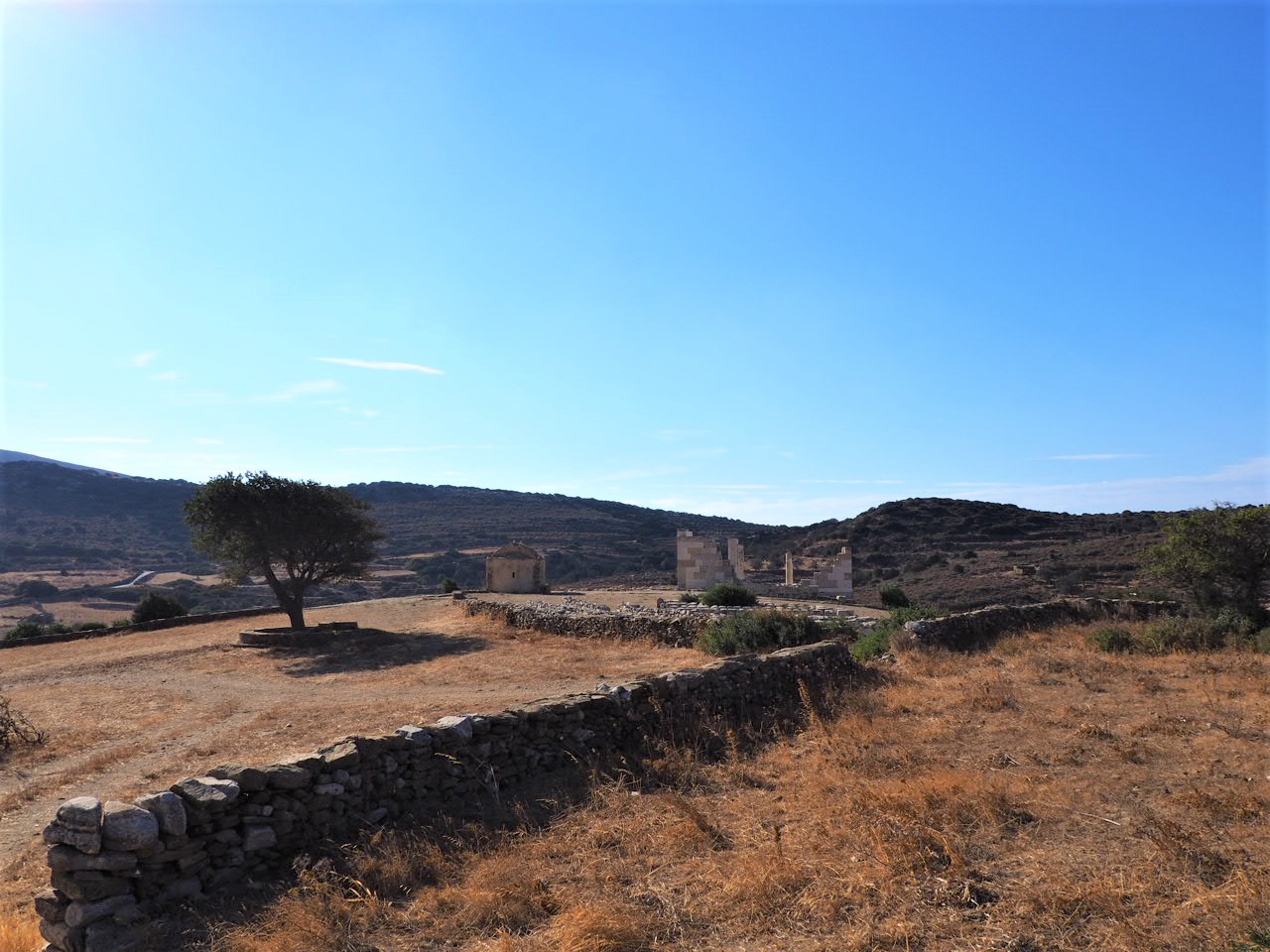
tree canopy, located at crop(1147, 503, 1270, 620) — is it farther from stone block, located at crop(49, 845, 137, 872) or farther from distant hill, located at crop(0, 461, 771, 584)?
distant hill, located at crop(0, 461, 771, 584)

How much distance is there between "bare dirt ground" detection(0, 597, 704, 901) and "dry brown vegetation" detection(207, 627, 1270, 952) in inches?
146

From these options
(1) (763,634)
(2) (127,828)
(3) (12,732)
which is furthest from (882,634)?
(3) (12,732)

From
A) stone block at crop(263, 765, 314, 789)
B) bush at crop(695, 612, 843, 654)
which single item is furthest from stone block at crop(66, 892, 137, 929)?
bush at crop(695, 612, 843, 654)

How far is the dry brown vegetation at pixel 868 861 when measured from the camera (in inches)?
183

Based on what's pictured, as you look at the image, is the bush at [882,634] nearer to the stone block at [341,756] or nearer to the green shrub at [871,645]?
the green shrub at [871,645]

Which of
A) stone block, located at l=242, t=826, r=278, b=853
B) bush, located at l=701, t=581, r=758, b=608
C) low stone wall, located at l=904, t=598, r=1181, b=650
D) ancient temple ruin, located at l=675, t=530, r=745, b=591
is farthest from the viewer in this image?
ancient temple ruin, located at l=675, t=530, r=745, b=591

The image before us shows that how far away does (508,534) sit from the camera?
88.2m

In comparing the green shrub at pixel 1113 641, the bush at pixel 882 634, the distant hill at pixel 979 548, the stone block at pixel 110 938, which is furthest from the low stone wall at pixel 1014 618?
the stone block at pixel 110 938

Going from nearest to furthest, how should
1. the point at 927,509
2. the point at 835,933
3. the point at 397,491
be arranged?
the point at 835,933 < the point at 927,509 < the point at 397,491

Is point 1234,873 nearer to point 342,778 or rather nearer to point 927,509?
point 342,778

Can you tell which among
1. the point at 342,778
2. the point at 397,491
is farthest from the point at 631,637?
the point at 397,491

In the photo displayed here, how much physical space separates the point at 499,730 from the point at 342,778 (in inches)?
68.4

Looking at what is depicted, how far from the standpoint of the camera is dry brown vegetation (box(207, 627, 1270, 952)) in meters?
4.64

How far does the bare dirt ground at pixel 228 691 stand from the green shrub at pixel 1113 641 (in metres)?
7.99
